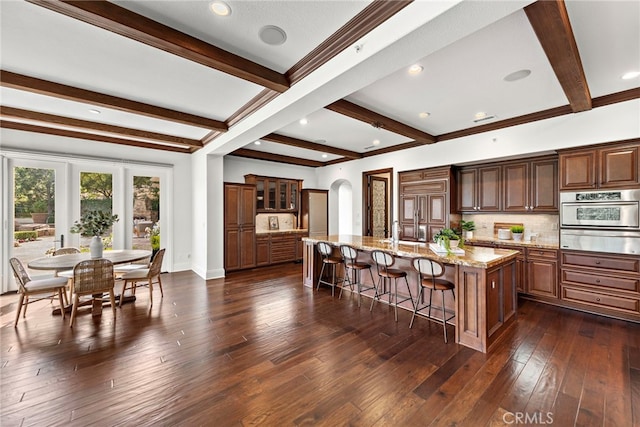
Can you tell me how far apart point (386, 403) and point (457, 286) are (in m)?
1.51

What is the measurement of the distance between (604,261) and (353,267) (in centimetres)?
324

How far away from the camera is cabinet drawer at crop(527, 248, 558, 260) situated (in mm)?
3891

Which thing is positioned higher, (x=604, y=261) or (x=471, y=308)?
(x=604, y=261)

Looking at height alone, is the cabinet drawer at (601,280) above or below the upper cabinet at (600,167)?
below

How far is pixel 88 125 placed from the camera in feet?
14.0

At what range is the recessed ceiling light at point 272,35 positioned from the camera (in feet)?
6.99

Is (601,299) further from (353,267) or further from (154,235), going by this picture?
(154,235)

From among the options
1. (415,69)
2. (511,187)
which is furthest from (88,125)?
(511,187)

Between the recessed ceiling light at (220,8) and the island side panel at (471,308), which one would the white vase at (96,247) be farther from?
the island side panel at (471,308)

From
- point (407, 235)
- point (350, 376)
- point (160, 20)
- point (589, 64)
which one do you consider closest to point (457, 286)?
point (350, 376)

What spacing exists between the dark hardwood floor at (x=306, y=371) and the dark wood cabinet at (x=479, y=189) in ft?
6.44

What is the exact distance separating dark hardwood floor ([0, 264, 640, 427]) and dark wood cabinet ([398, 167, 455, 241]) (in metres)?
2.19

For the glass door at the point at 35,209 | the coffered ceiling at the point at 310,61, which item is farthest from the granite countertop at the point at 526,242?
the glass door at the point at 35,209

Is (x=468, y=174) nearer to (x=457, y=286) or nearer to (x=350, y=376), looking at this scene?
(x=457, y=286)
